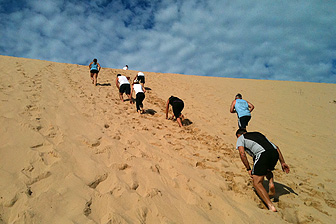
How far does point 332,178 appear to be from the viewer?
11.6 feet

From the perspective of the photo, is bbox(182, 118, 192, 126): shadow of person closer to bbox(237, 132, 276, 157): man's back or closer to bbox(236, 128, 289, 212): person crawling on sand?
bbox(237, 132, 276, 157): man's back

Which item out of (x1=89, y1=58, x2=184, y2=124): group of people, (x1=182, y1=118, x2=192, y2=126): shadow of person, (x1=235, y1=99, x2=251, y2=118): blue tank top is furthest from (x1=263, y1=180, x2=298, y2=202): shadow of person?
(x1=182, y1=118, x2=192, y2=126): shadow of person

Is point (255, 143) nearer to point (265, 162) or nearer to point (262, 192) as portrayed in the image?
point (265, 162)

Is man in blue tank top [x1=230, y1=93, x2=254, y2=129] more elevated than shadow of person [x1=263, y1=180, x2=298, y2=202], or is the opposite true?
man in blue tank top [x1=230, y1=93, x2=254, y2=129]

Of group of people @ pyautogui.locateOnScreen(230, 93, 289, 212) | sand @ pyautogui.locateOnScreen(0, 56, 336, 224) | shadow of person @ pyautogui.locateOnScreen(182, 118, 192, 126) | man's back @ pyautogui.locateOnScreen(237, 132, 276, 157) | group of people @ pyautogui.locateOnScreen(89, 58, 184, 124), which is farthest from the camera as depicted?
shadow of person @ pyautogui.locateOnScreen(182, 118, 192, 126)

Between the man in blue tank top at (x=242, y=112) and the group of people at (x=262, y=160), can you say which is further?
the man in blue tank top at (x=242, y=112)

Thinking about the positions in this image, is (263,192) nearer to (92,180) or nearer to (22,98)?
(92,180)

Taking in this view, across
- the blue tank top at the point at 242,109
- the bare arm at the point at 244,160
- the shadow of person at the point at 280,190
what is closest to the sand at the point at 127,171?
the shadow of person at the point at 280,190

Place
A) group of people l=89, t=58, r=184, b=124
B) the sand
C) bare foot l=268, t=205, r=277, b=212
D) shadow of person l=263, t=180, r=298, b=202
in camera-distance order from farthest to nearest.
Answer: group of people l=89, t=58, r=184, b=124 < shadow of person l=263, t=180, r=298, b=202 < bare foot l=268, t=205, r=277, b=212 < the sand

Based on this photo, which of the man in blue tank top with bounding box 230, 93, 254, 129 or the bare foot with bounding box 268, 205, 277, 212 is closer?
the bare foot with bounding box 268, 205, 277, 212

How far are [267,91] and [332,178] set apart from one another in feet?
37.8

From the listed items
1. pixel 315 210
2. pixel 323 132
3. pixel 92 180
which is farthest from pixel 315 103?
pixel 92 180

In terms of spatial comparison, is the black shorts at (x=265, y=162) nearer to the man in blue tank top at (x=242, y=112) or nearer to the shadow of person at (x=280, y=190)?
the shadow of person at (x=280, y=190)

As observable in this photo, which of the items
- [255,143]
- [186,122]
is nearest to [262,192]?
[255,143]
